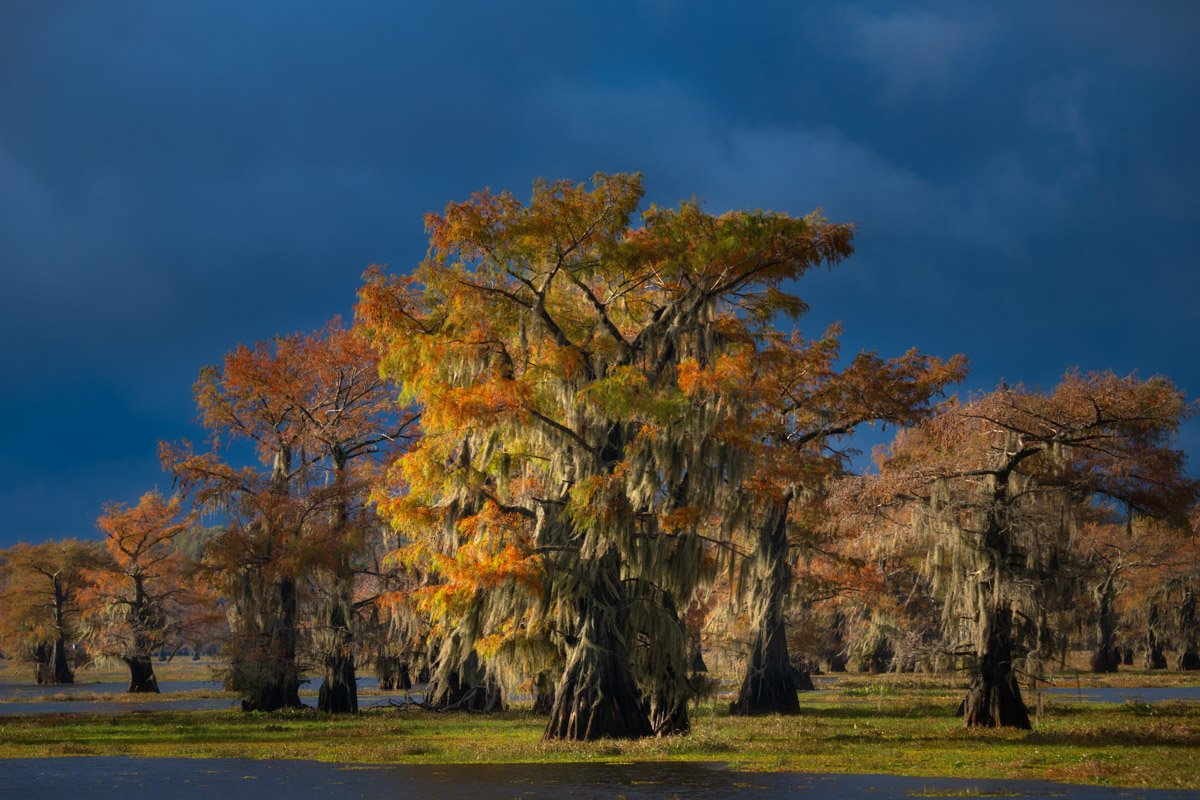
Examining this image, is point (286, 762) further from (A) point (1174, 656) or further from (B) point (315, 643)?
(A) point (1174, 656)

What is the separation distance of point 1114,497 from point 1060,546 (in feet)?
8.51

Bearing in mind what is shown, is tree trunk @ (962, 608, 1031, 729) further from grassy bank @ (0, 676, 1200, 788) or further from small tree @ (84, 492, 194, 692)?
small tree @ (84, 492, 194, 692)

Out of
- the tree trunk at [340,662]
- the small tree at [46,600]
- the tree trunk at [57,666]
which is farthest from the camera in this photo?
the tree trunk at [57,666]

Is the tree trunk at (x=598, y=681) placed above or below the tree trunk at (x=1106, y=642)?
above

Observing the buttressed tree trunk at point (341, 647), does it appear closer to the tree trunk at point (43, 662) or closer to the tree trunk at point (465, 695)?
the tree trunk at point (465, 695)

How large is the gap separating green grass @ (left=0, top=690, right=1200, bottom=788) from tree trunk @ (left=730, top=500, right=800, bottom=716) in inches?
52.9

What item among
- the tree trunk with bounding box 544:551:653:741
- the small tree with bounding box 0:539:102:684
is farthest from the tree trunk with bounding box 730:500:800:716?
the small tree with bounding box 0:539:102:684

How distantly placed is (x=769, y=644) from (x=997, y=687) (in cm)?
989

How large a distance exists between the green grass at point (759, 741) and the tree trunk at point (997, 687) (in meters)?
0.91

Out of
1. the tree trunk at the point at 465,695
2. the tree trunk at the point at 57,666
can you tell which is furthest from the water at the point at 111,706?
the tree trunk at the point at 57,666

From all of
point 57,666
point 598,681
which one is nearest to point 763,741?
point 598,681

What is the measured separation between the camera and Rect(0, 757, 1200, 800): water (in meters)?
17.0

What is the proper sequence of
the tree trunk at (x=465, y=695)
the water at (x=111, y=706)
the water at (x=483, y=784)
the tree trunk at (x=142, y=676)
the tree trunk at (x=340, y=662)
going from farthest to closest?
the tree trunk at (x=142, y=676) < the water at (x=111, y=706) < the tree trunk at (x=465, y=695) < the tree trunk at (x=340, y=662) < the water at (x=483, y=784)

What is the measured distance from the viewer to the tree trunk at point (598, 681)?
2578cm
